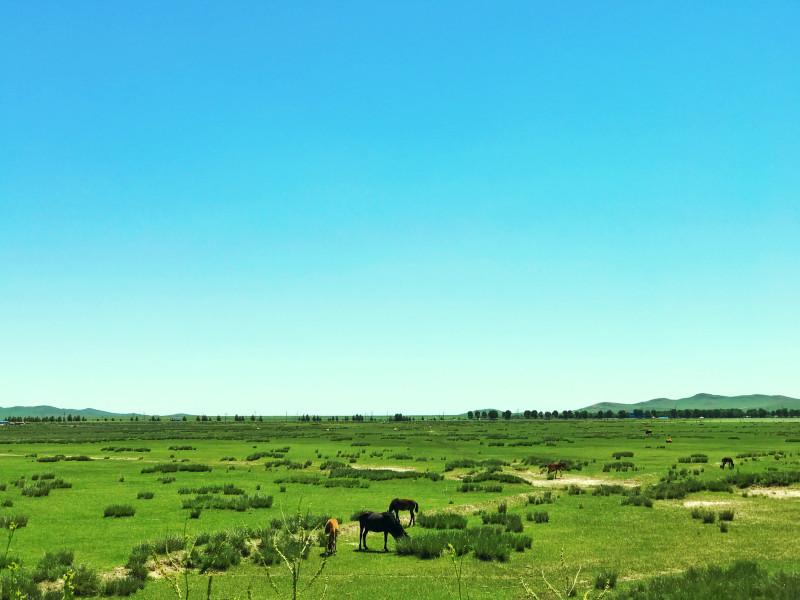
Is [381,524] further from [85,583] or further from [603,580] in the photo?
[85,583]

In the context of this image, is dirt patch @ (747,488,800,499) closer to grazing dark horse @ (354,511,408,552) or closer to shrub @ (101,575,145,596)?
grazing dark horse @ (354,511,408,552)

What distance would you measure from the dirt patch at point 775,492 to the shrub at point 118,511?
30734 mm

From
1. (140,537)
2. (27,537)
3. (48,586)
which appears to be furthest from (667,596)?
(27,537)

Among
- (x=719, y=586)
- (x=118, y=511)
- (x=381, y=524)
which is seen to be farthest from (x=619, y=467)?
(x=118, y=511)

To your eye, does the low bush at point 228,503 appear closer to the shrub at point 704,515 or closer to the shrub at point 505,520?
the shrub at point 505,520

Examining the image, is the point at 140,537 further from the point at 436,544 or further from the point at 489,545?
the point at 489,545

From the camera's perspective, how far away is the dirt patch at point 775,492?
102 ft

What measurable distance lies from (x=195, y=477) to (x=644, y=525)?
93.4 ft

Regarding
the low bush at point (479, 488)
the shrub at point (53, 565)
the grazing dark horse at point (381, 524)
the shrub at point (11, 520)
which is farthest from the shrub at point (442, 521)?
the shrub at point (11, 520)

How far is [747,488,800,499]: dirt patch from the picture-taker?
1220 inches

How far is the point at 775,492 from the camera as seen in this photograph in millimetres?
32312

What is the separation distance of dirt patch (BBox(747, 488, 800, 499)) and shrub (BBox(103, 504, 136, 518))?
101 ft

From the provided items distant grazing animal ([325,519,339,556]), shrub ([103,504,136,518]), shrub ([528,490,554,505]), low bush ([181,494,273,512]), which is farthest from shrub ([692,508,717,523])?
shrub ([103,504,136,518])

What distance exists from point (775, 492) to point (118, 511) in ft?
109
